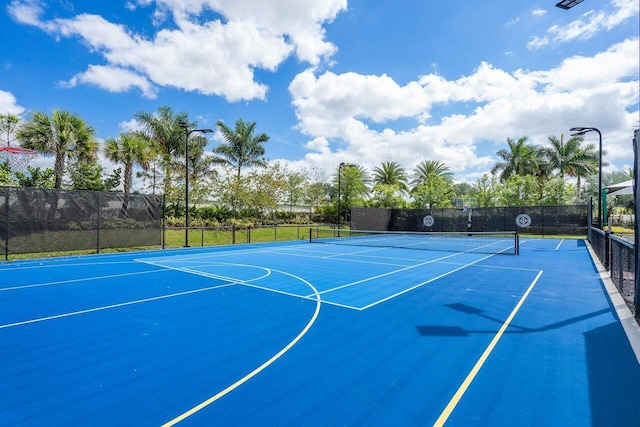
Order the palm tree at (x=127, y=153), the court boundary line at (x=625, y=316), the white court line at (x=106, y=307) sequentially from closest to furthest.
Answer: the court boundary line at (x=625, y=316)
the white court line at (x=106, y=307)
the palm tree at (x=127, y=153)

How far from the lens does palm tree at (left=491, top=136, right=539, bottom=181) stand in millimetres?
41781

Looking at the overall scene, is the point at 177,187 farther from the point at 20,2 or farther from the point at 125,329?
the point at 125,329

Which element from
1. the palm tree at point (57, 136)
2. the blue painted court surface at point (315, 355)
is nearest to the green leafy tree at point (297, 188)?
the palm tree at point (57, 136)

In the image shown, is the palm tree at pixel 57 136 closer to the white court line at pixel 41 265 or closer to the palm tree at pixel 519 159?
the white court line at pixel 41 265

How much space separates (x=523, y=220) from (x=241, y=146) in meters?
26.1

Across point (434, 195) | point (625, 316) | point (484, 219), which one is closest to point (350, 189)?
point (434, 195)

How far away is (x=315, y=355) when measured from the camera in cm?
441

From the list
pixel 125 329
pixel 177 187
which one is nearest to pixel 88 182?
pixel 177 187

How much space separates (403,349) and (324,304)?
256 cm

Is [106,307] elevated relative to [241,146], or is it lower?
lower

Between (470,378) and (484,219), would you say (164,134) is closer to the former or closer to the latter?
(484,219)

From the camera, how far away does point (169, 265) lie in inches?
499

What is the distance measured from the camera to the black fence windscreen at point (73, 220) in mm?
13836

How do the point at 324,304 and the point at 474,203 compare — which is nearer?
the point at 324,304
